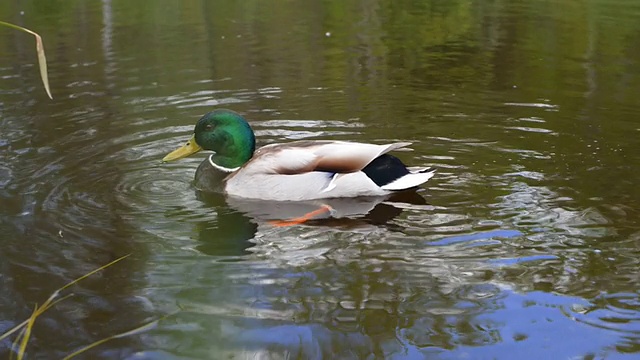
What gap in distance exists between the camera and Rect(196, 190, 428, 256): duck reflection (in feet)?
19.2

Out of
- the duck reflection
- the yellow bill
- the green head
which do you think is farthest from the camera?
the yellow bill

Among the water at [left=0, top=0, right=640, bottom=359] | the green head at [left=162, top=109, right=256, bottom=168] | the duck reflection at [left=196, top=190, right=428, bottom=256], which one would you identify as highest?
the green head at [left=162, top=109, right=256, bottom=168]

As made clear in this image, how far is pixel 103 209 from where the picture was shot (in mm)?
6363

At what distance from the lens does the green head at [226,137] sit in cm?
693

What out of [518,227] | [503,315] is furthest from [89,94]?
[503,315]

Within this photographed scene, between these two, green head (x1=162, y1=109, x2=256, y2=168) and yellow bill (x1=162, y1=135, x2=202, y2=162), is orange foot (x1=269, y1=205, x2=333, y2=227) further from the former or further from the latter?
yellow bill (x1=162, y1=135, x2=202, y2=162)

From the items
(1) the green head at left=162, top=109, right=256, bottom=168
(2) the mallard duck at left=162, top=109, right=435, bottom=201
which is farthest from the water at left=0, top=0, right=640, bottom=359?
(1) the green head at left=162, top=109, right=256, bottom=168

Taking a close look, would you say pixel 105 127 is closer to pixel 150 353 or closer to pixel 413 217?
pixel 413 217

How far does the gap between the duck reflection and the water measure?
0.03 m

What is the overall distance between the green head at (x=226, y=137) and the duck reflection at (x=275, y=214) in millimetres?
347

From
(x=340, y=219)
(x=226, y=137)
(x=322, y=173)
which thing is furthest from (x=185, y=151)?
(x=340, y=219)

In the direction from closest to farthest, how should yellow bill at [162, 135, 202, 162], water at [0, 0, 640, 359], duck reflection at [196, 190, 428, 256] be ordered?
water at [0, 0, 640, 359]
duck reflection at [196, 190, 428, 256]
yellow bill at [162, 135, 202, 162]

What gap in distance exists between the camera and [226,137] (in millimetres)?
6938

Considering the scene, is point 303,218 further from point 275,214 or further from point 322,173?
point 322,173
